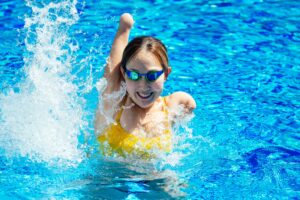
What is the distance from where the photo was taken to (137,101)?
451 cm

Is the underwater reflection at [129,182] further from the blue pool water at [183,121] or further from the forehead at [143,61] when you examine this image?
the forehead at [143,61]

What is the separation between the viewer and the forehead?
4371 mm

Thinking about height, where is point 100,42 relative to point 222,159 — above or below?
above

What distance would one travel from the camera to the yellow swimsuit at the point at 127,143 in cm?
455

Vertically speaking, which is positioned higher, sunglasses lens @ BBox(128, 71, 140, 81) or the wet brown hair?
the wet brown hair

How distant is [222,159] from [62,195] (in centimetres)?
138

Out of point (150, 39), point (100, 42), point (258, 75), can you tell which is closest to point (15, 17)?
point (100, 42)

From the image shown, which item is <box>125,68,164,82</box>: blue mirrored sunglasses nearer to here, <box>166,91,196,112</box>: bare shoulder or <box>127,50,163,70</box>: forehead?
<box>127,50,163,70</box>: forehead

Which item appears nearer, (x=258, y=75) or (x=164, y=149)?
(x=164, y=149)

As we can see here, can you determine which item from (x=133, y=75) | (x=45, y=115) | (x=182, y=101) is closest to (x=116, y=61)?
(x=133, y=75)

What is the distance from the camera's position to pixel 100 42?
7.26m

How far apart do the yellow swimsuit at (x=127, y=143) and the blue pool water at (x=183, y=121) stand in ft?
0.30

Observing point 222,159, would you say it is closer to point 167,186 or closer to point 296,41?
point 167,186

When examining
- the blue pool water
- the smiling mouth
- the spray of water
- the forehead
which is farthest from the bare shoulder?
the spray of water
